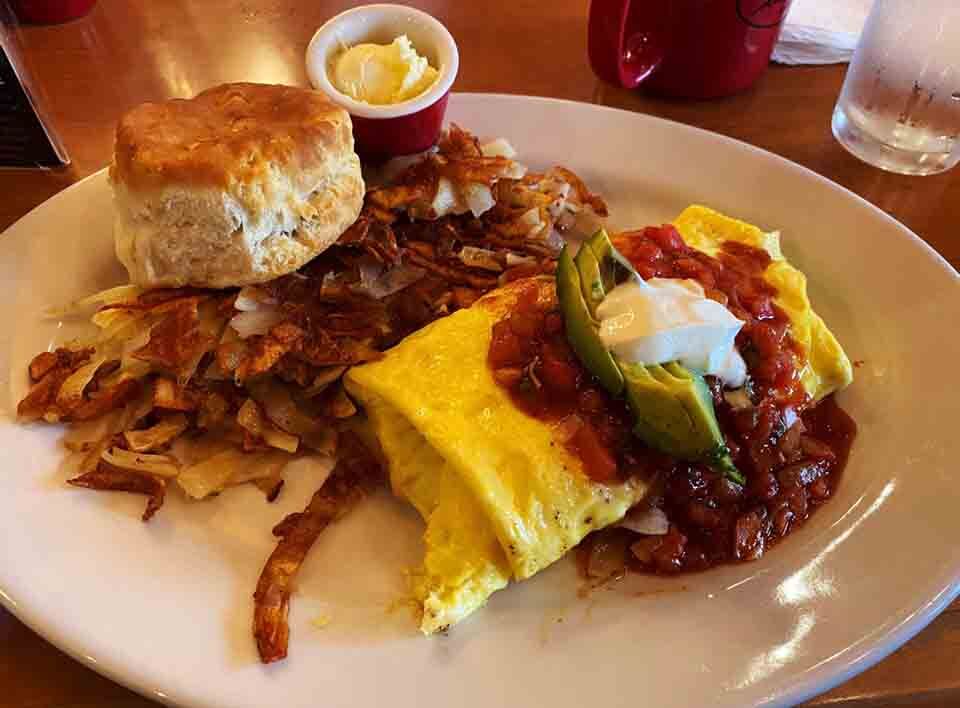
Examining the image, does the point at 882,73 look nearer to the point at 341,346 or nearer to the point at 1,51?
the point at 341,346

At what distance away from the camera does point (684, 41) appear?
7.24 feet

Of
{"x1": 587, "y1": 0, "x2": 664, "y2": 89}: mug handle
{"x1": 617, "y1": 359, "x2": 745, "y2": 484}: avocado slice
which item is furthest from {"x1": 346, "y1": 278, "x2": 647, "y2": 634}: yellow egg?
{"x1": 587, "y1": 0, "x2": 664, "y2": 89}: mug handle

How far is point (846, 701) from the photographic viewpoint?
4.37 feet

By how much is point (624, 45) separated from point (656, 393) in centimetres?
114

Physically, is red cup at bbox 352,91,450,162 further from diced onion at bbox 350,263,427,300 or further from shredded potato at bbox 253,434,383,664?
shredded potato at bbox 253,434,383,664

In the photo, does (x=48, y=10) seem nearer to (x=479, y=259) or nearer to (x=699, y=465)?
(x=479, y=259)

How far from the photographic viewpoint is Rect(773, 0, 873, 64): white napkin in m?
2.49

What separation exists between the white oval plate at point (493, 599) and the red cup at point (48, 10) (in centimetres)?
104

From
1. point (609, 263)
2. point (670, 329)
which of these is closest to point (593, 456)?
point (670, 329)

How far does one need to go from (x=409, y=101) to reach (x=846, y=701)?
1.36m

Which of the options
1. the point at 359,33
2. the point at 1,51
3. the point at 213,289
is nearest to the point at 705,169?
the point at 359,33

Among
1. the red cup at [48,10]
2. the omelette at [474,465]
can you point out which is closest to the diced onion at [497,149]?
the omelette at [474,465]

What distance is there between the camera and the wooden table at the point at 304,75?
2.14 metres

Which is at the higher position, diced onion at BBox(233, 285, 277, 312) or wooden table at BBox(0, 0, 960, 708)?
diced onion at BBox(233, 285, 277, 312)
